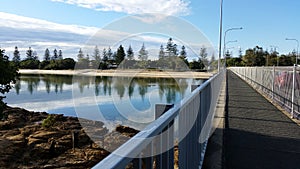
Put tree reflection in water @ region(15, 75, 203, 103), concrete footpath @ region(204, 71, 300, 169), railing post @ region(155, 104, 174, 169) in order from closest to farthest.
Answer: railing post @ region(155, 104, 174, 169) → concrete footpath @ region(204, 71, 300, 169) → tree reflection in water @ region(15, 75, 203, 103)

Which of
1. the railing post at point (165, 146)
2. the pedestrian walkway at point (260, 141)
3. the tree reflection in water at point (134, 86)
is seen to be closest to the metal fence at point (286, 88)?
the pedestrian walkway at point (260, 141)

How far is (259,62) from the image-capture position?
100 m

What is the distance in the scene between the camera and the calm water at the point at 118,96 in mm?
7720

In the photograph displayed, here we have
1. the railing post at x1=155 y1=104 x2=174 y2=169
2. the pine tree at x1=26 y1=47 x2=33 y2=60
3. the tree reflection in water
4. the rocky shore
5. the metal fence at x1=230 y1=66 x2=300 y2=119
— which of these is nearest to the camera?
the railing post at x1=155 y1=104 x2=174 y2=169

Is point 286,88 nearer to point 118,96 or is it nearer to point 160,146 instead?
point 118,96

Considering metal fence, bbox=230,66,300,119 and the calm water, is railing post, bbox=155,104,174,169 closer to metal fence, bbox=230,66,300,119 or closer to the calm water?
the calm water

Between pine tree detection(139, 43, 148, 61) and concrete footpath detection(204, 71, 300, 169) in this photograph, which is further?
pine tree detection(139, 43, 148, 61)

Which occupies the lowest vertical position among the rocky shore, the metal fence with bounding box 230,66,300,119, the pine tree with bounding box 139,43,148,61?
the rocky shore

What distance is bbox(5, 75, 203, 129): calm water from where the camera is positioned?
304 inches

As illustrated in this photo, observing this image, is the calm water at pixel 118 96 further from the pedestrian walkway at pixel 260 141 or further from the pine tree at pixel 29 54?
the pine tree at pixel 29 54

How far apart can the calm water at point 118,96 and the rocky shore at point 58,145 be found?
951 mm

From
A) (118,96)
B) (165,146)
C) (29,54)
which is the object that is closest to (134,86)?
(118,96)

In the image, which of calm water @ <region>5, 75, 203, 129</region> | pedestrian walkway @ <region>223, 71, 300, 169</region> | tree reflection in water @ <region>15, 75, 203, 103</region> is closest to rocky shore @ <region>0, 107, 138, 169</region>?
calm water @ <region>5, 75, 203, 129</region>

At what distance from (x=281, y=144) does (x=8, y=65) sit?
1252 centimetres
